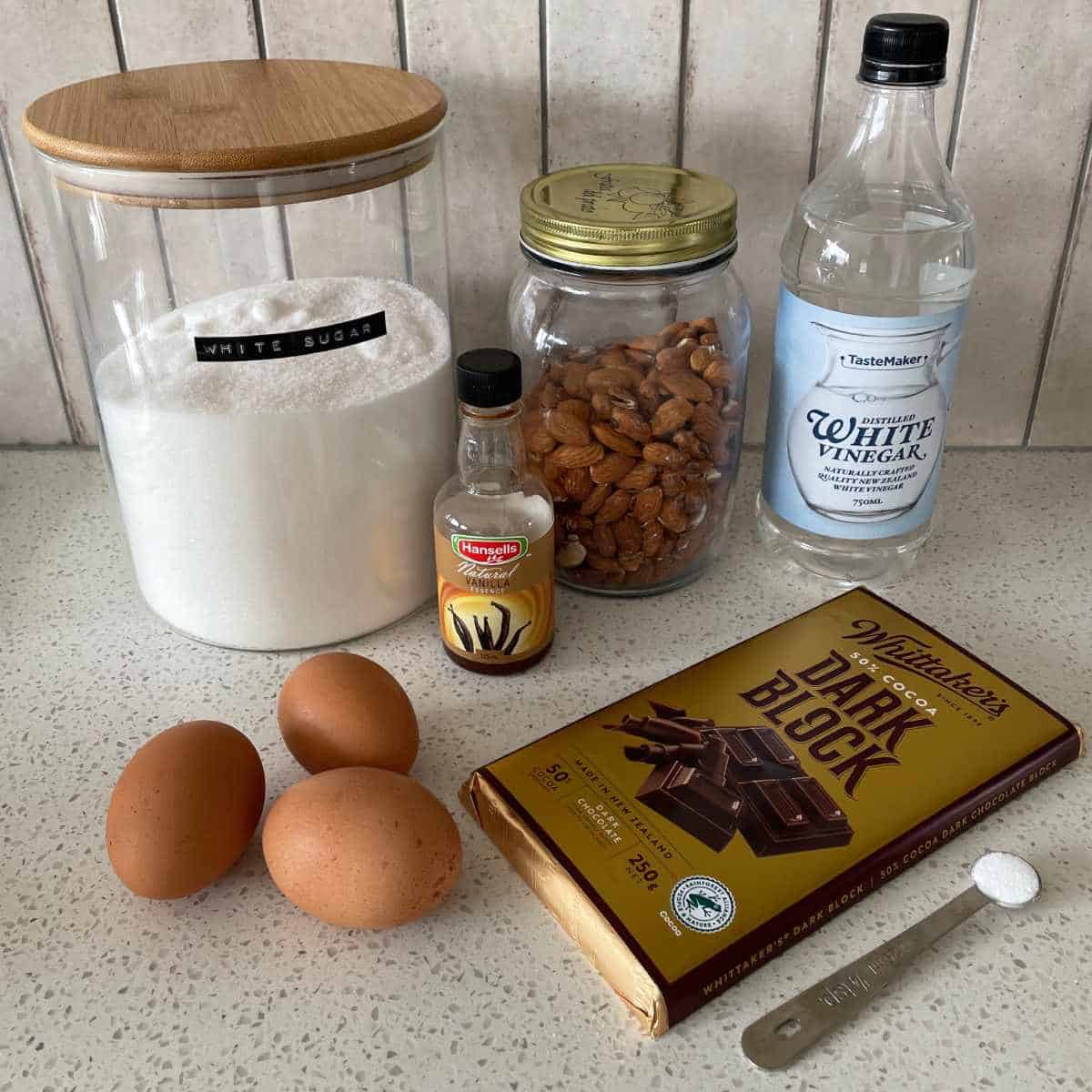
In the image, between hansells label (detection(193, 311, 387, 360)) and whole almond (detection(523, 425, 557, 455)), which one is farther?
whole almond (detection(523, 425, 557, 455))

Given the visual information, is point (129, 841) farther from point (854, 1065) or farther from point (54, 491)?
point (54, 491)

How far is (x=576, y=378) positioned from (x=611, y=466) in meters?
0.07

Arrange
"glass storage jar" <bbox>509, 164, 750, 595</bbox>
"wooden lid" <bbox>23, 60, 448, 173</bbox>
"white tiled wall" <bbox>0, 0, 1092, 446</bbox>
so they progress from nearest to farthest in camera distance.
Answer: "wooden lid" <bbox>23, 60, 448, 173</bbox>
"glass storage jar" <bbox>509, 164, 750, 595</bbox>
"white tiled wall" <bbox>0, 0, 1092, 446</bbox>

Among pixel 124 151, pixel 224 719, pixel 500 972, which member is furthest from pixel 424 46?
pixel 500 972

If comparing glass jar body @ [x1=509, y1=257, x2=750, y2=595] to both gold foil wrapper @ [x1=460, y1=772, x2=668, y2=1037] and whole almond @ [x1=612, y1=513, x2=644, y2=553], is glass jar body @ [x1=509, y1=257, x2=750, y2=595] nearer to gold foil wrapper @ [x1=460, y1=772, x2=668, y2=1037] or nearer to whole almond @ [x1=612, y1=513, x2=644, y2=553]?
whole almond @ [x1=612, y1=513, x2=644, y2=553]

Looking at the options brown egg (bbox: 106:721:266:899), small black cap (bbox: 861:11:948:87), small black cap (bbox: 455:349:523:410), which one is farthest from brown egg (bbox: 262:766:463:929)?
small black cap (bbox: 861:11:948:87)

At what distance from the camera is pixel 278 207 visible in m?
0.70

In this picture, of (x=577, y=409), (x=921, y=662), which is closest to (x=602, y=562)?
(x=577, y=409)

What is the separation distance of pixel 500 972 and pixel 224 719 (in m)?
0.29

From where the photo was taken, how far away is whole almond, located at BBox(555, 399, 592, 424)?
→ 0.81 m

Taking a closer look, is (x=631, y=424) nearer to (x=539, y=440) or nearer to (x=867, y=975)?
(x=539, y=440)

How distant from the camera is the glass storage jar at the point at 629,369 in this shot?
78 cm

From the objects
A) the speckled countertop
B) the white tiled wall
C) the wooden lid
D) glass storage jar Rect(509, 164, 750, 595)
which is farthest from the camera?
the white tiled wall

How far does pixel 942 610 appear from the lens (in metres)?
0.86
